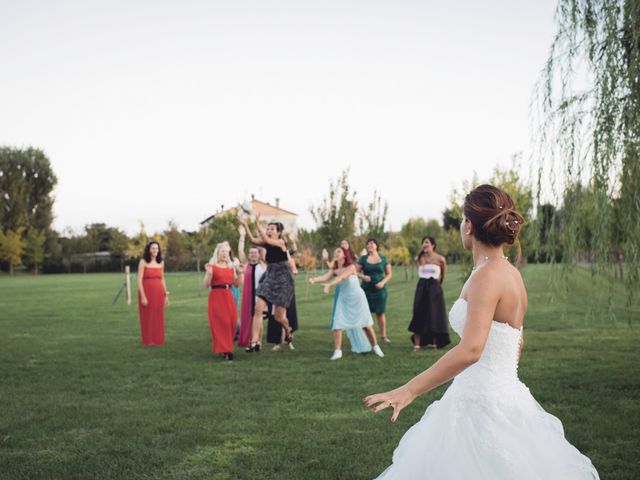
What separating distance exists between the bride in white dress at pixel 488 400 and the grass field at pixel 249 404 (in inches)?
98.7

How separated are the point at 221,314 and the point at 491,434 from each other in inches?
364

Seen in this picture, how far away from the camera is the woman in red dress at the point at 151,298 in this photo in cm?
1343

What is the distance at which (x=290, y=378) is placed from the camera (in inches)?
376

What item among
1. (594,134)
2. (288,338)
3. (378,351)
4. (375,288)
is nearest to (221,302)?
(288,338)

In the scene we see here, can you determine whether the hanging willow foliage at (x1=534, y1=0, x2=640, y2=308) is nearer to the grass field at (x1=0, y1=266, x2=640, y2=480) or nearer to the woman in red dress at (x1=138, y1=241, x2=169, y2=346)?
the grass field at (x1=0, y1=266, x2=640, y2=480)

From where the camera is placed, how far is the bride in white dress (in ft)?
8.82

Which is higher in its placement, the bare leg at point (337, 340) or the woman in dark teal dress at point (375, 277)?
the woman in dark teal dress at point (375, 277)

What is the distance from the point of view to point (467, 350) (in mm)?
2600

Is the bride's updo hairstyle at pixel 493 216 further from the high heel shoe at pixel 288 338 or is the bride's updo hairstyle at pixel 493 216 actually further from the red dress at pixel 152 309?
the red dress at pixel 152 309

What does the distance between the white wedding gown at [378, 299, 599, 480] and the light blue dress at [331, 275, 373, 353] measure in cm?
836

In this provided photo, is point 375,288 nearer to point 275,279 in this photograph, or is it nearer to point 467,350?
point 275,279

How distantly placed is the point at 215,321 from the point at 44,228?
7624cm

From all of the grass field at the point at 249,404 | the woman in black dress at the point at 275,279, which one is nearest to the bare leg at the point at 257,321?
the woman in black dress at the point at 275,279

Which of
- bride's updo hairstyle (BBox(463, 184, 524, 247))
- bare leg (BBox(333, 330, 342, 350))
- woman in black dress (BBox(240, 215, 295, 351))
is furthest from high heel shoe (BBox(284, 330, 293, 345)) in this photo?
bride's updo hairstyle (BBox(463, 184, 524, 247))
